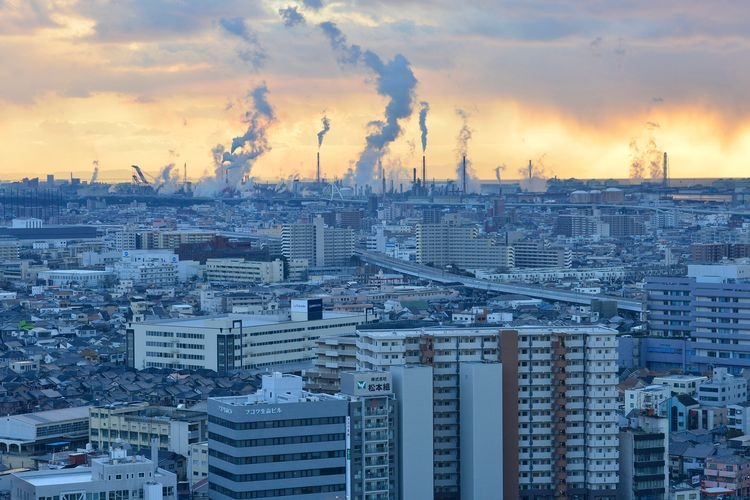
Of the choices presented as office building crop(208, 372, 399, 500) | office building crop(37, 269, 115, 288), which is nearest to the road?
office building crop(37, 269, 115, 288)

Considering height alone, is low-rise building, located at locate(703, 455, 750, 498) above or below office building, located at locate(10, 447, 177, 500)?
below

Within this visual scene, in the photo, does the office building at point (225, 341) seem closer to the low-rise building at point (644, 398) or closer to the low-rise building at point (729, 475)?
the low-rise building at point (644, 398)

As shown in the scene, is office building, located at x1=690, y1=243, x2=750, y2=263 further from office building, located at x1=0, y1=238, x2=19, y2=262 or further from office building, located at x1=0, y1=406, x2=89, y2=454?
office building, located at x1=0, y1=406, x2=89, y2=454

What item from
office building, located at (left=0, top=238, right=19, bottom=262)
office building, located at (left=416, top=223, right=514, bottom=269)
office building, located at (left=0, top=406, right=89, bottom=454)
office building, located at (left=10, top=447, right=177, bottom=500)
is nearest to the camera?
office building, located at (left=10, top=447, right=177, bottom=500)

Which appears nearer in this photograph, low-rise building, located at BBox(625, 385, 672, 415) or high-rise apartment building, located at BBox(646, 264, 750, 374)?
low-rise building, located at BBox(625, 385, 672, 415)

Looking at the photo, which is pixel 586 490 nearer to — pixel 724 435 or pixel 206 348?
pixel 724 435

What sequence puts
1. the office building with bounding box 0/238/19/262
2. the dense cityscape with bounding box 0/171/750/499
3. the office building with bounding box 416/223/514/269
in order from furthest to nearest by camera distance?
1. the office building with bounding box 0/238/19/262
2. the office building with bounding box 416/223/514/269
3. the dense cityscape with bounding box 0/171/750/499

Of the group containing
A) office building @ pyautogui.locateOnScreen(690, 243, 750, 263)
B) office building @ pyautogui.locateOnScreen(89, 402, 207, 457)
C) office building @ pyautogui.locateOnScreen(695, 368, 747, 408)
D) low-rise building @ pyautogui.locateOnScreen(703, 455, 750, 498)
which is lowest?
low-rise building @ pyautogui.locateOnScreen(703, 455, 750, 498)

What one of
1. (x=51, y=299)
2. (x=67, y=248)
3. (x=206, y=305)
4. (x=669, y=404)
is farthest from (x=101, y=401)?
(x=67, y=248)
